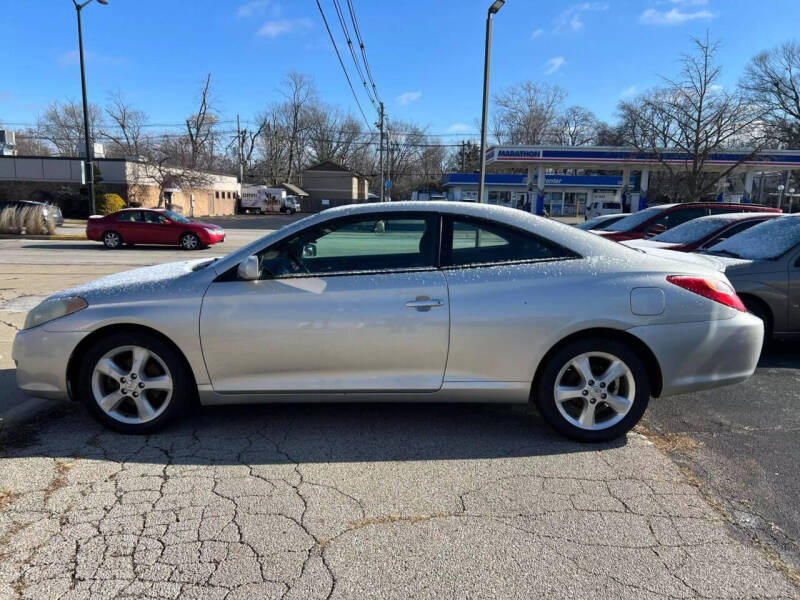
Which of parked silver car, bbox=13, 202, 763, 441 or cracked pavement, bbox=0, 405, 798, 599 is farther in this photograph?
parked silver car, bbox=13, 202, 763, 441

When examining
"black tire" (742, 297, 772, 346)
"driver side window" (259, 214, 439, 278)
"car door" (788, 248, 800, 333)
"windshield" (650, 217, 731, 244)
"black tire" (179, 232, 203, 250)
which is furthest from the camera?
"black tire" (179, 232, 203, 250)

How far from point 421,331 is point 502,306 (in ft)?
1.82

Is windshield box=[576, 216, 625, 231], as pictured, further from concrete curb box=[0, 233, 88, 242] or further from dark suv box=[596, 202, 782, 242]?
concrete curb box=[0, 233, 88, 242]

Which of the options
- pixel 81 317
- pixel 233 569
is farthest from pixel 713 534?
pixel 81 317

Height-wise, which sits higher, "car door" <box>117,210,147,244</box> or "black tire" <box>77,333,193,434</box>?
"car door" <box>117,210,147,244</box>

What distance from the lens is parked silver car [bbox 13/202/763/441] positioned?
353cm

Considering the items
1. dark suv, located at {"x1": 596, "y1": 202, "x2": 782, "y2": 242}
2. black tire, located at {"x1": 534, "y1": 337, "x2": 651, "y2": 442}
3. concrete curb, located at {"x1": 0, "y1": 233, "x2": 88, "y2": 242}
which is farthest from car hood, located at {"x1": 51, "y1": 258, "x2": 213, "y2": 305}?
concrete curb, located at {"x1": 0, "y1": 233, "x2": 88, "y2": 242}

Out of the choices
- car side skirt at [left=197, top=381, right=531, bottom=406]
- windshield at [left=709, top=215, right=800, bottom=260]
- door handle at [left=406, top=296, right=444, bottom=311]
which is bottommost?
car side skirt at [left=197, top=381, right=531, bottom=406]

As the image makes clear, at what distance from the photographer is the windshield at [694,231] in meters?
8.48

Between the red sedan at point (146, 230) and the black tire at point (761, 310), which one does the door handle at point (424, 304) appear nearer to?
the black tire at point (761, 310)

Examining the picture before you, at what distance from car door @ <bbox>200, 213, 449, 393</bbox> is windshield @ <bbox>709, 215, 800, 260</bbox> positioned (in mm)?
4609

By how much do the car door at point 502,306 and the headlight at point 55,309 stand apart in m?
2.51

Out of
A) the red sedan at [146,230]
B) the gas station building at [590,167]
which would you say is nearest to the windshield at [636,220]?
the red sedan at [146,230]

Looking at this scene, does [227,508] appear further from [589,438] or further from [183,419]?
[589,438]
